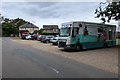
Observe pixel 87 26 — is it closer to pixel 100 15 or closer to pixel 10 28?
pixel 100 15

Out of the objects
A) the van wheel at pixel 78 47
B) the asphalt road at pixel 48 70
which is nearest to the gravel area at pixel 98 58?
the asphalt road at pixel 48 70

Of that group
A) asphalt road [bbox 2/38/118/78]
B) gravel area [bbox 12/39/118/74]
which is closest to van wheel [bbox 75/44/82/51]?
gravel area [bbox 12/39/118/74]

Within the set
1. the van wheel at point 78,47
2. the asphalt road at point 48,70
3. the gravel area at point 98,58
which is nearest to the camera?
the asphalt road at point 48,70

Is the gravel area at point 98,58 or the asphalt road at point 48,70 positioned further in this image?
the gravel area at point 98,58

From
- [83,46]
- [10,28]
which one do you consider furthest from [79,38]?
[10,28]

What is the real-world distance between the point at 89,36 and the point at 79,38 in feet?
5.42

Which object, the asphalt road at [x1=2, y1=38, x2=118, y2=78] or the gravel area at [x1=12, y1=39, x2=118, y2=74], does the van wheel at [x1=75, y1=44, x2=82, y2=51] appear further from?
the asphalt road at [x1=2, y1=38, x2=118, y2=78]

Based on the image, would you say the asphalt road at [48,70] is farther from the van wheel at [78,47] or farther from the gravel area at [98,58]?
the van wheel at [78,47]

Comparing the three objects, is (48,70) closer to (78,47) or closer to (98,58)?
(98,58)

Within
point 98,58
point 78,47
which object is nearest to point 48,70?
point 98,58

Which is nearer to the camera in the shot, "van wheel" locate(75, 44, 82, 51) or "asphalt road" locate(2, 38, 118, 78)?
"asphalt road" locate(2, 38, 118, 78)

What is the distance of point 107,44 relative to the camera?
1722cm

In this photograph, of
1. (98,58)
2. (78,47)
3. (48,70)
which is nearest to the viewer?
(48,70)

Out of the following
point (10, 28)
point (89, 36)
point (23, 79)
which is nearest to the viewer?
point (23, 79)
